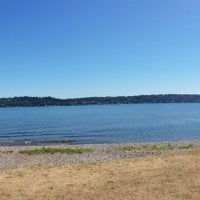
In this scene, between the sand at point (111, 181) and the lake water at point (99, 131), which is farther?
the lake water at point (99, 131)

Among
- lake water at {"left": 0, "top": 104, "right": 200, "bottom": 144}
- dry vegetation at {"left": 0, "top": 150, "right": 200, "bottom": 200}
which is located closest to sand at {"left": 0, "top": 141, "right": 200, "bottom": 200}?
dry vegetation at {"left": 0, "top": 150, "right": 200, "bottom": 200}

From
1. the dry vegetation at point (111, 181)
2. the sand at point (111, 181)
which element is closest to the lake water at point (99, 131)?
the sand at point (111, 181)

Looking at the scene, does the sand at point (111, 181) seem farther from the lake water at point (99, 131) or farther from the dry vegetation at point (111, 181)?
the lake water at point (99, 131)

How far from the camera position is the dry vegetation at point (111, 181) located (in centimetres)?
1620

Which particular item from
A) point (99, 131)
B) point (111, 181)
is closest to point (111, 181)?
point (111, 181)

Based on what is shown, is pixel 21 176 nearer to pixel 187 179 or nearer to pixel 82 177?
pixel 82 177

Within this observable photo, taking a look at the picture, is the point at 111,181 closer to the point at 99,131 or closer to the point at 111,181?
the point at 111,181

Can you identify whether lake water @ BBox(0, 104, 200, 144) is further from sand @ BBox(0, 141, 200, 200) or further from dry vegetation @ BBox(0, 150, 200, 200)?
dry vegetation @ BBox(0, 150, 200, 200)

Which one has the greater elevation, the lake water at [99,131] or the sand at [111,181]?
the sand at [111,181]

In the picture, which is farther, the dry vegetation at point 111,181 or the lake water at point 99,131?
the lake water at point 99,131

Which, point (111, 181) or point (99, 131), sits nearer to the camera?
point (111, 181)

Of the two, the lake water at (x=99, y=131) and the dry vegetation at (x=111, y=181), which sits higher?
the dry vegetation at (x=111, y=181)

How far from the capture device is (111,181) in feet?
60.8

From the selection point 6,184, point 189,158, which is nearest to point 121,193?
point 6,184
